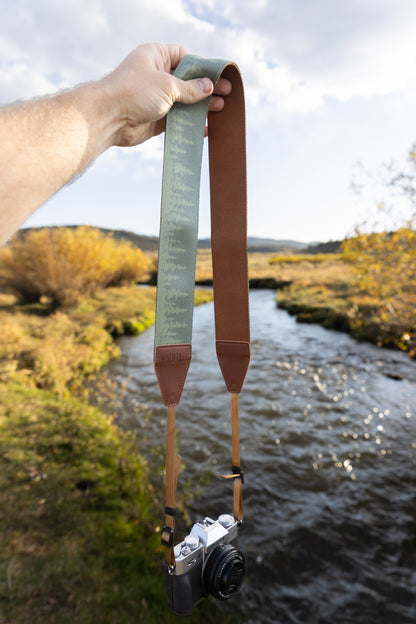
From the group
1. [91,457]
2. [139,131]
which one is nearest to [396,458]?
[91,457]

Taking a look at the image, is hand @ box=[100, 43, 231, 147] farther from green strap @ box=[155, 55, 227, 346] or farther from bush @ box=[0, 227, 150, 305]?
bush @ box=[0, 227, 150, 305]

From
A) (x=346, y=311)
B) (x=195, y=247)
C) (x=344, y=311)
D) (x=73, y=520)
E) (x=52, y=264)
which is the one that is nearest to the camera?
(x=195, y=247)

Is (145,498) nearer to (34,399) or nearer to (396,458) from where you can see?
(34,399)

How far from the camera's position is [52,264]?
1691cm

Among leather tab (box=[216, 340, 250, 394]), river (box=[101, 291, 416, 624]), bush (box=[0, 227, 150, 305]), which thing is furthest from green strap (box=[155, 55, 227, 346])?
bush (box=[0, 227, 150, 305])

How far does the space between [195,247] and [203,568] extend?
3.52 feet

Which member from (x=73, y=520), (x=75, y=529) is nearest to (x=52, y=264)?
(x=73, y=520)

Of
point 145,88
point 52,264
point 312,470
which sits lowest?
point 312,470

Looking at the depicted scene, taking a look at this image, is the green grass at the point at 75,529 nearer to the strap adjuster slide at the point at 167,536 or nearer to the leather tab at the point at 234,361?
the strap adjuster slide at the point at 167,536

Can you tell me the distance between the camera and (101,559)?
362cm

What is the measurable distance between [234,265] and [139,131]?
62 centimetres

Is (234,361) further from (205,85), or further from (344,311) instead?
(344,311)

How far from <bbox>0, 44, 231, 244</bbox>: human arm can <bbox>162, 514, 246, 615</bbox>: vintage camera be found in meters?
1.07

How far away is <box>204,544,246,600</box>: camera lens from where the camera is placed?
4.13 feet
